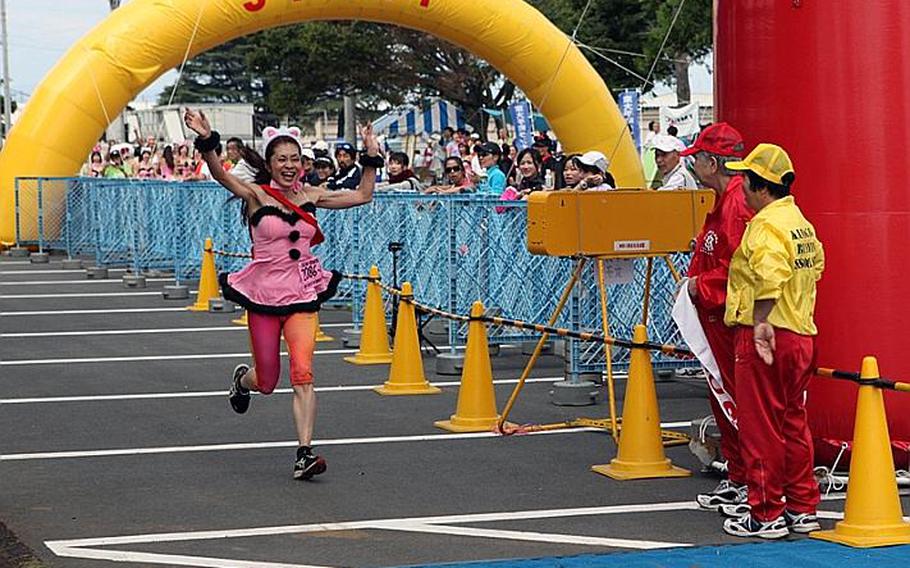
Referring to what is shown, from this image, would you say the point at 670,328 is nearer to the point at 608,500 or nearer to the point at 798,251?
the point at 608,500

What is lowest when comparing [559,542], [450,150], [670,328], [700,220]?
[559,542]

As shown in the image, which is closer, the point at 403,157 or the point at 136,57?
the point at 403,157

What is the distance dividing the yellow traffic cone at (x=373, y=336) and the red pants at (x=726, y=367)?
6.47 meters

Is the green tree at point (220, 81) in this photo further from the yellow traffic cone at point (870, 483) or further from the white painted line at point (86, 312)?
the yellow traffic cone at point (870, 483)

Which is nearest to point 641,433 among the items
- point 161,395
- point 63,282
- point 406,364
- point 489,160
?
point 406,364

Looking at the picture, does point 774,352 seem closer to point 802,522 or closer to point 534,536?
point 802,522

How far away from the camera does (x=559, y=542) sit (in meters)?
7.51

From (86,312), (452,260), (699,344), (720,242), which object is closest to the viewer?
(720,242)

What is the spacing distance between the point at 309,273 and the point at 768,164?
3.02 metres

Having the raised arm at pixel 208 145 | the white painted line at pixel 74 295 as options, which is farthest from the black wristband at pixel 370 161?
the white painted line at pixel 74 295

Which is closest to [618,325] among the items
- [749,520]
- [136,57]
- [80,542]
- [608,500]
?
[608,500]

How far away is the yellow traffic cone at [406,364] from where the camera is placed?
1262 cm

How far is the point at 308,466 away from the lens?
9.05m

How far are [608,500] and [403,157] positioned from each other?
1028 cm
